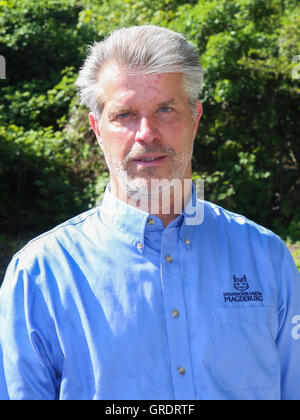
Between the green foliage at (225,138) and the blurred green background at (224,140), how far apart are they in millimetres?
12

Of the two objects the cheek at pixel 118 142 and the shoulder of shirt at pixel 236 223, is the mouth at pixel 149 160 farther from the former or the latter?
the shoulder of shirt at pixel 236 223

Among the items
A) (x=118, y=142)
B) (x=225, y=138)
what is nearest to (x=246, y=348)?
(x=118, y=142)

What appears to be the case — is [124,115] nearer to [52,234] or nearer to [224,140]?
[52,234]

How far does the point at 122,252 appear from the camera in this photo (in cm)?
179

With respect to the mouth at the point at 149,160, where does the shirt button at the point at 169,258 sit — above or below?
below

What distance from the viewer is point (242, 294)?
A: 5.85 feet

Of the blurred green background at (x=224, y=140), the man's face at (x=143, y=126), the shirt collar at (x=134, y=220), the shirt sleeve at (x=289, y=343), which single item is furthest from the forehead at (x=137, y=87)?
the blurred green background at (x=224, y=140)

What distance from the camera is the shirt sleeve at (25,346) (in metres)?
1.60

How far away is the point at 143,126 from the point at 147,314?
54cm

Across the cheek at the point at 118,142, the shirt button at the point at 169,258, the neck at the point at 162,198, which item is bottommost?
the shirt button at the point at 169,258

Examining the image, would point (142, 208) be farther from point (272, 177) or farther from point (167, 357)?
point (272, 177)

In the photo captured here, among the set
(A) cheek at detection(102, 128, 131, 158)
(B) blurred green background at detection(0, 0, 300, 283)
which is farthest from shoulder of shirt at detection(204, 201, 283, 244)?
(B) blurred green background at detection(0, 0, 300, 283)

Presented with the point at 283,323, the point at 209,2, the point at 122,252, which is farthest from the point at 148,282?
the point at 209,2

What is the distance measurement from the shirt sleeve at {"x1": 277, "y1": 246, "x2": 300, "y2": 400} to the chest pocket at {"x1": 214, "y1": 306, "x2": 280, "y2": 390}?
4cm
